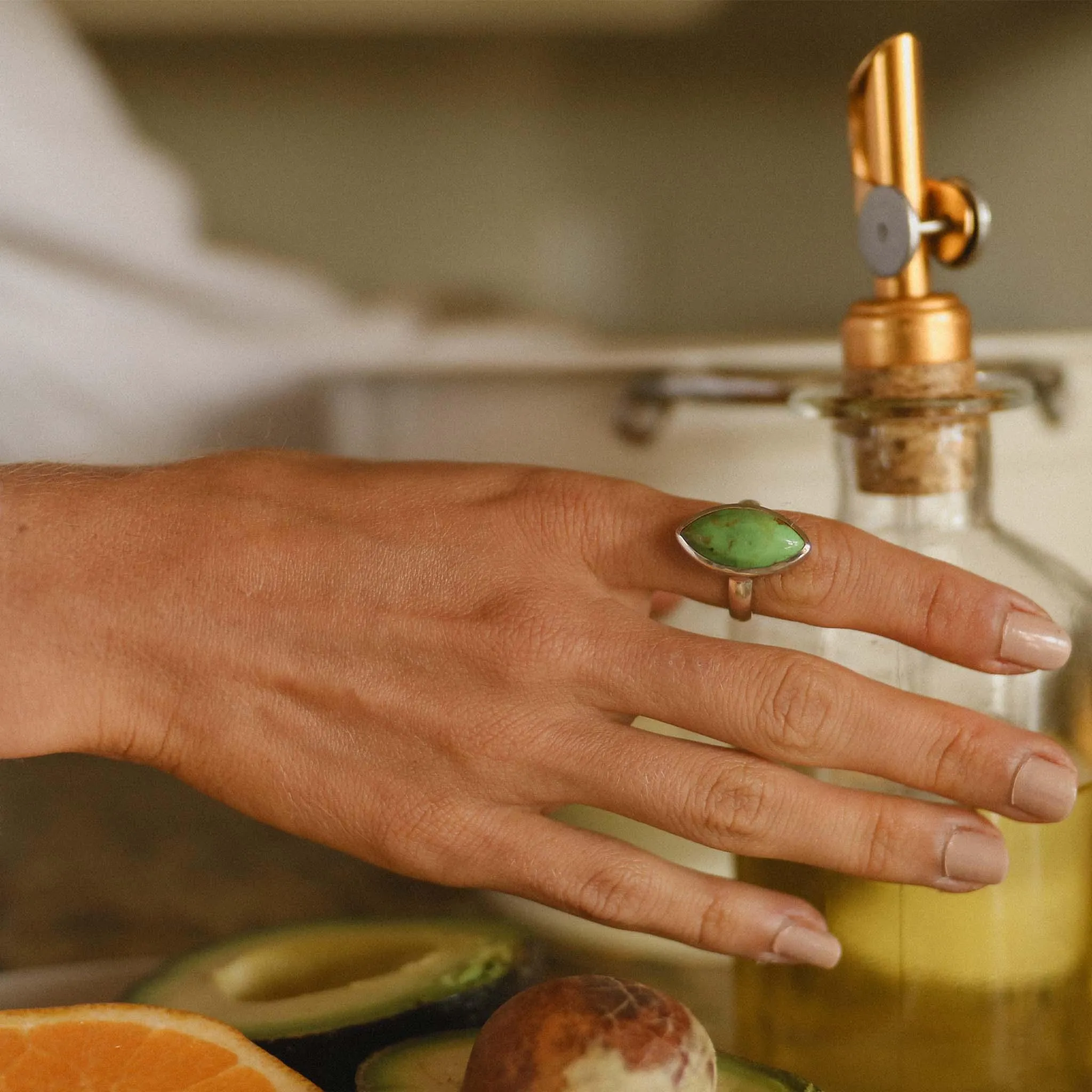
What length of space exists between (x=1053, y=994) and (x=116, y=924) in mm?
371

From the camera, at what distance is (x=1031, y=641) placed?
261 millimetres

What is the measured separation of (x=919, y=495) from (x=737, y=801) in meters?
0.10

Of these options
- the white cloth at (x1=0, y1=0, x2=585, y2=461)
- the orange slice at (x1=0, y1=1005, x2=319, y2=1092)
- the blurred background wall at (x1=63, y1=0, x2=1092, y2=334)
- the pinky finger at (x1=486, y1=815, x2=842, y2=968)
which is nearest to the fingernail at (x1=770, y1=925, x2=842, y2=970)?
the pinky finger at (x1=486, y1=815, x2=842, y2=968)

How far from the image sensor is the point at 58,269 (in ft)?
1.82

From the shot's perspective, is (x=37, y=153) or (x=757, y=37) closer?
(x=37, y=153)

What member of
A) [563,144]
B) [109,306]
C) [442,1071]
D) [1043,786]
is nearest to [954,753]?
[1043,786]

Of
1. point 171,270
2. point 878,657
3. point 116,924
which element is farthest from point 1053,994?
point 171,270

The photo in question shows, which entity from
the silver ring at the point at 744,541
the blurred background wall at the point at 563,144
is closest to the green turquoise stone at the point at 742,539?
the silver ring at the point at 744,541

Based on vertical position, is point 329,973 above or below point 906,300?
below

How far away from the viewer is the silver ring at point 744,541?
0.83ft

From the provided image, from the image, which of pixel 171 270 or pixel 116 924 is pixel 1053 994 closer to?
pixel 116 924

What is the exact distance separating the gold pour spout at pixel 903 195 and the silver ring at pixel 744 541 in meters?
0.09

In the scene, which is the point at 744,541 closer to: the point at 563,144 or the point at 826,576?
the point at 826,576

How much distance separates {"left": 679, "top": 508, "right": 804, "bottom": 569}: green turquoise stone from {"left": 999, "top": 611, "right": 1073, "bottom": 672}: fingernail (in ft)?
0.16
